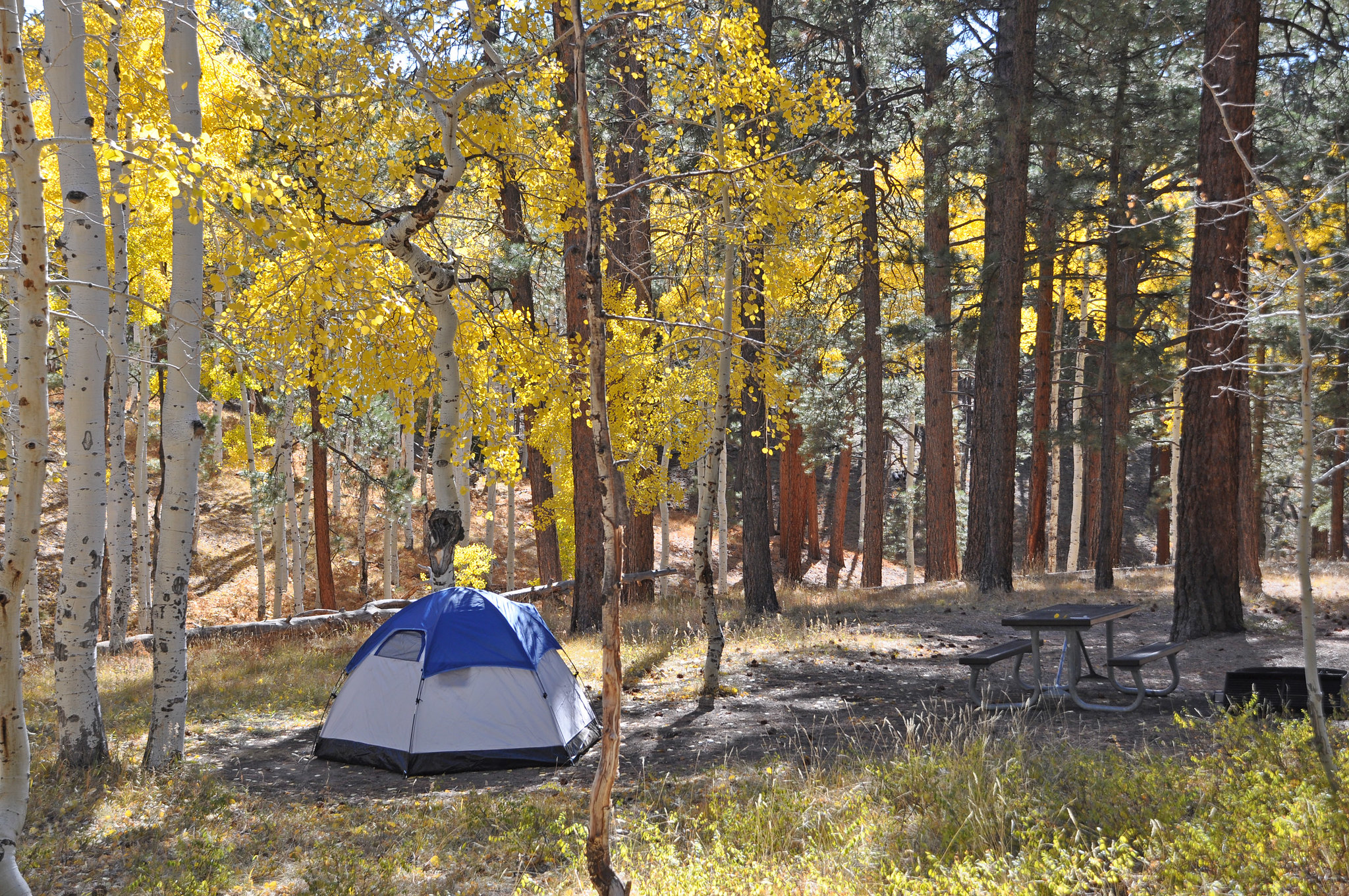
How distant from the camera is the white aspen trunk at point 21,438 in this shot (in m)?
3.38

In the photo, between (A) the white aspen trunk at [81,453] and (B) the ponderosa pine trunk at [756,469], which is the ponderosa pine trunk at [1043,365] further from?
(A) the white aspen trunk at [81,453]

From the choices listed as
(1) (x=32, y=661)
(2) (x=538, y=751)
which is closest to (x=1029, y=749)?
(2) (x=538, y=751)

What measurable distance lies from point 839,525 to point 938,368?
10.0m

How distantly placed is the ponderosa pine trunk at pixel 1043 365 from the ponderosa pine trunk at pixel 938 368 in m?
1.66

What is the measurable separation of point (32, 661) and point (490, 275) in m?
8.19

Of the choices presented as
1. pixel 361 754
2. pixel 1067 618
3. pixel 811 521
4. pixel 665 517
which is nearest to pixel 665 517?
pixel 665 517

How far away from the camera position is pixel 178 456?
6.16 m

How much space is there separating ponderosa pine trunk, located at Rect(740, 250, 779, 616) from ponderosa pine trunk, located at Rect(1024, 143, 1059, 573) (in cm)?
574

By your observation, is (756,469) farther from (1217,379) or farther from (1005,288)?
(1217,379)

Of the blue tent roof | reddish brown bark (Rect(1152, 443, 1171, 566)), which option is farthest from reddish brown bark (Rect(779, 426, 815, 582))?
the blue tent roof

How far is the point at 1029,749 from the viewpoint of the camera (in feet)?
17.9

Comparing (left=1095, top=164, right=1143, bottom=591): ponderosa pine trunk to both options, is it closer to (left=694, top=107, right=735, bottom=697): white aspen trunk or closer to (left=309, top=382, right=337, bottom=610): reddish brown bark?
(left=694, top=107, right=735, bottom=697): white aspen trunk

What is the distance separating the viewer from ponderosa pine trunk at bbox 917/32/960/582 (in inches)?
573

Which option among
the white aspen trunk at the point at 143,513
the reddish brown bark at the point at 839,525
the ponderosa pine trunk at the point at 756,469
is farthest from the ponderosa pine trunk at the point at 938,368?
the white aspen trunk at the point at 143,513
